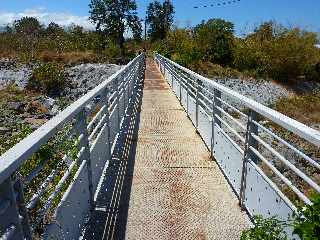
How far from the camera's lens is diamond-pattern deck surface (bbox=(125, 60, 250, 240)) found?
461 cm

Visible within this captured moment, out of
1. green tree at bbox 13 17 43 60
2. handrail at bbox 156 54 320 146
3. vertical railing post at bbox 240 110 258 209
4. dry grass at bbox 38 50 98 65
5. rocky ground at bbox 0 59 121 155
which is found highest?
green tree at bbox 13 17 43 60

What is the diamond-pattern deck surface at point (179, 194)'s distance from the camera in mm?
4613

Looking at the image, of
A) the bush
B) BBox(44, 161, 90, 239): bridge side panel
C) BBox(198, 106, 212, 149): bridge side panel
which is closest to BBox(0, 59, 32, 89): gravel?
the bush

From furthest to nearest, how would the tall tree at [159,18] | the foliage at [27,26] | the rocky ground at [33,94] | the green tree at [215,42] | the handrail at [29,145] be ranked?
1. the tall tree at [159,18]
2. the foliage at [27,26]
3. the green tree at [215,42]
4. the rocky ground at [33,94]
5. the handrail at [29,145]

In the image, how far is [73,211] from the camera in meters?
3.91

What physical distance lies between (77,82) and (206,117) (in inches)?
1188

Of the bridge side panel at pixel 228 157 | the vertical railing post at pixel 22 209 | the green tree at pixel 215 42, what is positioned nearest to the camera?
the vertical railing post at pixel 22 209

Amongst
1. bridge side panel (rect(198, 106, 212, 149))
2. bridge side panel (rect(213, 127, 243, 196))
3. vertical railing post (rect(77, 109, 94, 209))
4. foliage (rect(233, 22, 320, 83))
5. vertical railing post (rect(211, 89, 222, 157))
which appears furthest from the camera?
foliage (rect(233, 22, 320, 83))

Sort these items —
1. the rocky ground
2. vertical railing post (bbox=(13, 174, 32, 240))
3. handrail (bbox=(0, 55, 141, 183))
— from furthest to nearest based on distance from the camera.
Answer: the rocky ground
vertical railing post (bbox=(13, 174, 32, 240))
handrail (bbox=(0, 55, 141, 183))

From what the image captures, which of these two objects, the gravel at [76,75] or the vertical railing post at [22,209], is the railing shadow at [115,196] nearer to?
the vertical railing post at [22,209]

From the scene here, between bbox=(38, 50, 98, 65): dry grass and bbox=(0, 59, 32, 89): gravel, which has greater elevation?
bbox=(38, 50, 98, 65): dry grass

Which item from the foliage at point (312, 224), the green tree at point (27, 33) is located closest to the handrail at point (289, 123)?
the foliage at point (312, 224)

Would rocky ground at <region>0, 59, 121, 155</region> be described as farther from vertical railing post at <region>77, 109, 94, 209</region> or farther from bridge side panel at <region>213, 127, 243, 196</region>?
vertical railing post at <region>77, 109, 94, 209</region>

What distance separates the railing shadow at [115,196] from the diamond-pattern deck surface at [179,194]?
0.29ft
